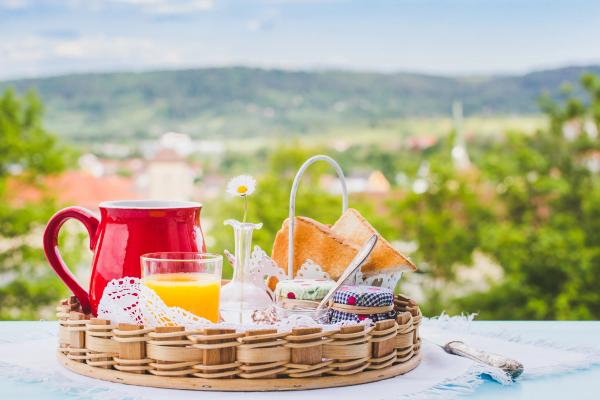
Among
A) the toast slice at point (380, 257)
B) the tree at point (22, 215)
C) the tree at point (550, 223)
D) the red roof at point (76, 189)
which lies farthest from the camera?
the red roof at point (76, 189)

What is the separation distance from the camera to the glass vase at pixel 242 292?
101 centimetres

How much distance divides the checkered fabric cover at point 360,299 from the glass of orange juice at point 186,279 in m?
0.14

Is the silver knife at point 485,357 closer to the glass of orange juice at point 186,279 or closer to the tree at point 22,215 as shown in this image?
the glass of orange juice at point 186,279

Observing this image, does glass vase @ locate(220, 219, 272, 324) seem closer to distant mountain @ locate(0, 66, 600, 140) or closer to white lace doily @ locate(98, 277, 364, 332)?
white lace doily @ locate(98, 277, 364, 332)

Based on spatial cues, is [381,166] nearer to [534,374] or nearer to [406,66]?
[406,66]

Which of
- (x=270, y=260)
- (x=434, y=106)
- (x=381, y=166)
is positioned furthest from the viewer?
(x=434, y=106)

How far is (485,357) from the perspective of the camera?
37.8 inches

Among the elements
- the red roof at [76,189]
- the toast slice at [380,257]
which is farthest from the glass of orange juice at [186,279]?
the red roof at [76,189]

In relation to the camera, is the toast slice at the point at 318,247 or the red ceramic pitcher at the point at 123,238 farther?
the toast slice at the point at 318,247

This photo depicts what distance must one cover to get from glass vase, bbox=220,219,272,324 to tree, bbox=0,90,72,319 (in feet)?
17.5

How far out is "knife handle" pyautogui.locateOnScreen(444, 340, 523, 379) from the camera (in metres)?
0.93

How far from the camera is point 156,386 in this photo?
2.74ft

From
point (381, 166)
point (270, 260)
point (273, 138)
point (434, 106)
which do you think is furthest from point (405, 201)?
point (270, 260)

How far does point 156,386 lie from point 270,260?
11.9 inches
